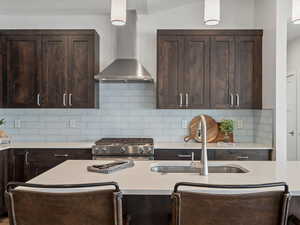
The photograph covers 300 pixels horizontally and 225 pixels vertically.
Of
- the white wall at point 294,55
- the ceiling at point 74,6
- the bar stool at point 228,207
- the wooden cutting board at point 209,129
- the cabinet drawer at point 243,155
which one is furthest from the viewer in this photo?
the white wall at point 294,55

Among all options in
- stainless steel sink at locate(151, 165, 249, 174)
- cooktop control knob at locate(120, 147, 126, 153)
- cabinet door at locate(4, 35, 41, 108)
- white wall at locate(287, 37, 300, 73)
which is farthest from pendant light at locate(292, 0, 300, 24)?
white wall at locate(287, 37, 300, 73)

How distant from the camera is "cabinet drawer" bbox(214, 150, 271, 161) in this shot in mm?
3820

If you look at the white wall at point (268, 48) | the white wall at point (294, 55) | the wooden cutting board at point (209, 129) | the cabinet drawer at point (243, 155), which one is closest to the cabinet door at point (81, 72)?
the wooden cutting board at point (209, 129)

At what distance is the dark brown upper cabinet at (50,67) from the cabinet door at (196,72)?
4.18ft

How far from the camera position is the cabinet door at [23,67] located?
411 cm

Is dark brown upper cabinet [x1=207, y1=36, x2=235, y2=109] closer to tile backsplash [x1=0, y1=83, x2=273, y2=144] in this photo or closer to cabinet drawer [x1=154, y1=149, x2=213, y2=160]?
tile backsplash [x1=0, y1=83, x2=273, y2=144]

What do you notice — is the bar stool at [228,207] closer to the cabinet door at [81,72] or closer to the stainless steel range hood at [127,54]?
the stainless steel range hood at [127,54]

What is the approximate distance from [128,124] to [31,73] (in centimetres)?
153

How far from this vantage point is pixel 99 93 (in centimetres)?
449

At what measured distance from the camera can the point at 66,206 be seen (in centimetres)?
137

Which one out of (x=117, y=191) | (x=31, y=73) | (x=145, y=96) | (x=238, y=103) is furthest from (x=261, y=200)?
(x=31, y=73)

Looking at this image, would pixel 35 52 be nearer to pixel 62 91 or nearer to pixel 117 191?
pixel 62 91

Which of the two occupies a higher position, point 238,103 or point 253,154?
point 238,103

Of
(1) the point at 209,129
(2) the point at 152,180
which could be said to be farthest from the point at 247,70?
(2) the point at 152,180
